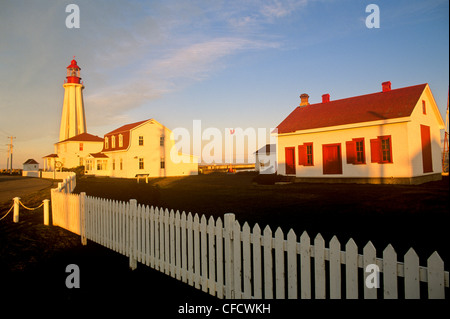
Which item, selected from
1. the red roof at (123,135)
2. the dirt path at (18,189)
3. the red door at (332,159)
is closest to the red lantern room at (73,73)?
the red roof at (123,135)

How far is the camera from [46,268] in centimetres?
570

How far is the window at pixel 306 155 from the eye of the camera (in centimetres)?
2166

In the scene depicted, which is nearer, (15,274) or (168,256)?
(168,256)

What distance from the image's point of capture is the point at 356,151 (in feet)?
63.7

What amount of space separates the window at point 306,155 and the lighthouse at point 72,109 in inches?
1820

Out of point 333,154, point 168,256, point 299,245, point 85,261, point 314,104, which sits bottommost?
point 85,261

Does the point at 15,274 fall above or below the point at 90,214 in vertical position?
below

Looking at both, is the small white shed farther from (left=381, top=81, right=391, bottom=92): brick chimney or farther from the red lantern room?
(left=381, top=81, right=391, bottom=92): brick chimney

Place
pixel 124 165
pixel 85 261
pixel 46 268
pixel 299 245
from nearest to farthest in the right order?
pixel 299 245 → pixel 46 268 → pixel 85 261 → pixel 124 165

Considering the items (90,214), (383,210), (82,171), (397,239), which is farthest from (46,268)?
(82,171)

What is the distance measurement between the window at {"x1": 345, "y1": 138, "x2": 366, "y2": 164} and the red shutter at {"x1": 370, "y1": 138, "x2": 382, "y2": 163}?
22.6 inches

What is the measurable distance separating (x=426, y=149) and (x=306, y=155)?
8346 mm
